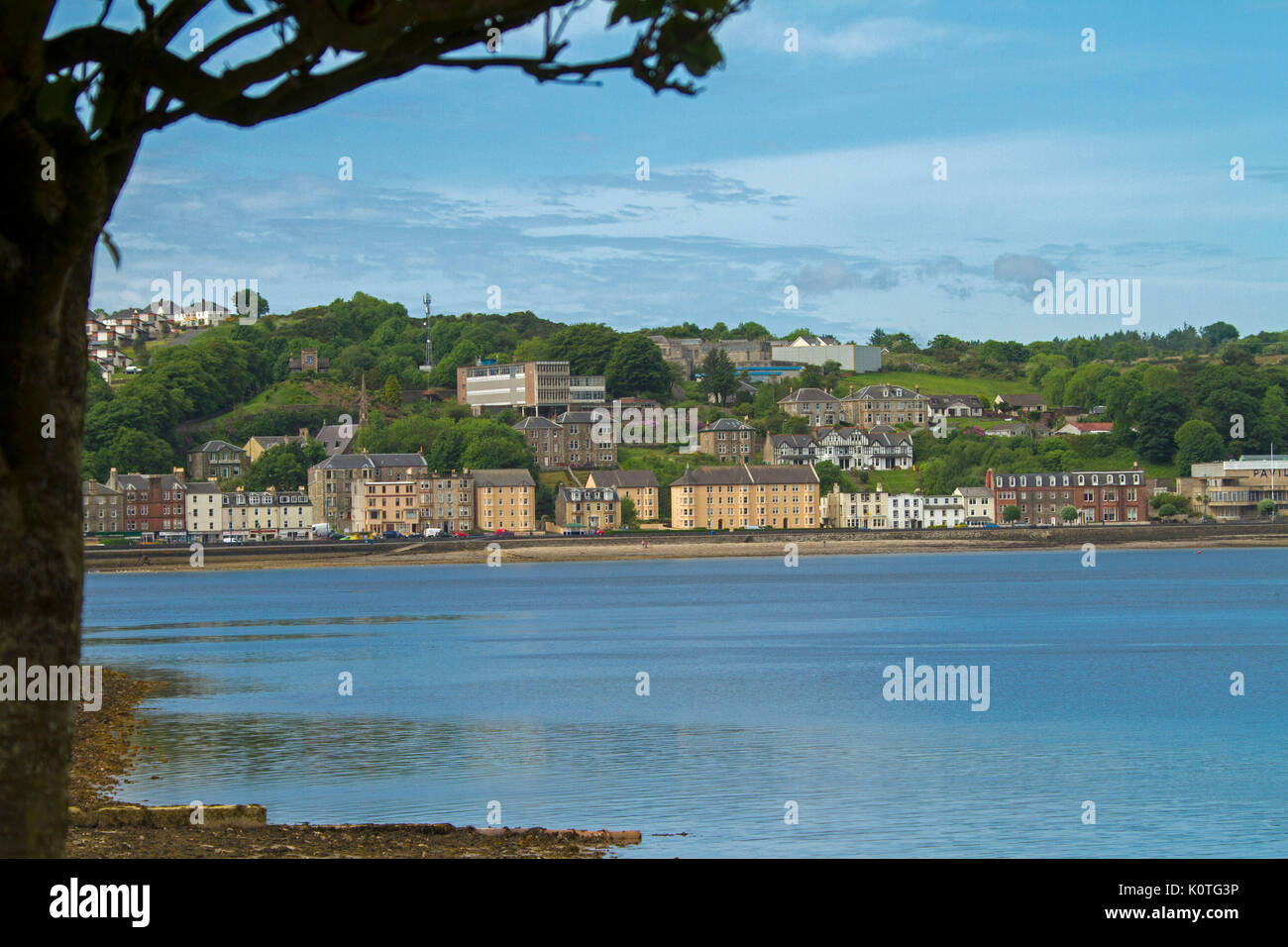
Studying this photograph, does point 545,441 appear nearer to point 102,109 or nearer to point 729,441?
point 729,441

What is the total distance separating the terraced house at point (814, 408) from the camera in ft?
646

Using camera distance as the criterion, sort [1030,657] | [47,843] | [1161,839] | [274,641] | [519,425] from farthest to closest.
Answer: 1. [519,425]
2. [274,641]
3. [1030,657]
4. [1161,839]
5. [47,843]

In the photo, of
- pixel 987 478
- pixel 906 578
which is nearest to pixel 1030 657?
pixel 906 578

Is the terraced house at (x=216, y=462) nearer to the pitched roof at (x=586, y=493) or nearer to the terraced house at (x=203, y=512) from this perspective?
the terraced house at (x=203, y=512)

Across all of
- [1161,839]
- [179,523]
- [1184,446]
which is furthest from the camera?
[1184,446]

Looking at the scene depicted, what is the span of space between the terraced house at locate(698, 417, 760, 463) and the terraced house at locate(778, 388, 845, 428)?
1522cm

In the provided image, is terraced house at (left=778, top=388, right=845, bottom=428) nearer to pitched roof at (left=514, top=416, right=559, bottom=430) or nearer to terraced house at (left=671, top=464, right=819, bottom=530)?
pitched roof at (left=514, top=416, right=559, bottom=430)

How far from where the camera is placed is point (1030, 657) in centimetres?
4588

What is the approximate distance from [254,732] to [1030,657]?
27.2m

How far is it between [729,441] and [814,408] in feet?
70.2

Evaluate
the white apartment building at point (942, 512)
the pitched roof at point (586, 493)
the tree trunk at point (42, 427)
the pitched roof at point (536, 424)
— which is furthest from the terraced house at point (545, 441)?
the tree trunk at point (42, 427)

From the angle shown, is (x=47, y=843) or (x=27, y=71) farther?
(x=47, y=843)
